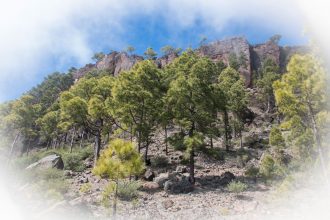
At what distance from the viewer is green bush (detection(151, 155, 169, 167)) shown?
29266mm

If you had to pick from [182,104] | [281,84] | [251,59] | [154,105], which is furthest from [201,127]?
[251,59]

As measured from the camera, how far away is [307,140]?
21.1 metres

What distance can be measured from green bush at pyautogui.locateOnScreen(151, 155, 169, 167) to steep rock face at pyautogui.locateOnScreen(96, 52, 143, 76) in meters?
57.4

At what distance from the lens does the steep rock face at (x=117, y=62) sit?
86.3 metres

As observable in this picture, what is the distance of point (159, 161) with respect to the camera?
2950 cm

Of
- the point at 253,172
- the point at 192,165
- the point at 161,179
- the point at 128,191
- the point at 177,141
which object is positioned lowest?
the point at 128,191

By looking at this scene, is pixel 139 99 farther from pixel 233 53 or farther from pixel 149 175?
pixel 233 53

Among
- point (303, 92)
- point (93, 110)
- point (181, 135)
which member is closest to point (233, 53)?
point (93, 110)

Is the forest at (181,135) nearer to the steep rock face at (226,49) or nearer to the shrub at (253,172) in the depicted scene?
the shrub at (253,172)

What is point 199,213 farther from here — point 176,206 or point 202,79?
point 202,79

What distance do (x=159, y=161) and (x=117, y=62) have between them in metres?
64.4

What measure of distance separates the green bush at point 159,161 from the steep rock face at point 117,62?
5742 centimetres

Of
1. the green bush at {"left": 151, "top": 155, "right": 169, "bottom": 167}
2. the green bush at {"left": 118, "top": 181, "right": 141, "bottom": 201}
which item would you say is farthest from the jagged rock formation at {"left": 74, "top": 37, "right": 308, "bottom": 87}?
the green bush at {"left": 118, "top": 181, "right": 141, "bottom": 201}

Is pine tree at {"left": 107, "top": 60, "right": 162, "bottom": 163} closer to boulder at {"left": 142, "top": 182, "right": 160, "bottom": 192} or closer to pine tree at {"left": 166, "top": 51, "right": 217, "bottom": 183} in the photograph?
pine tree at {"left": 166, "top": 51, "right": 217, "bottom": 183}
